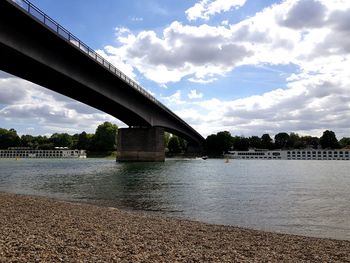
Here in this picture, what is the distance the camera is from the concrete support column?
102 meters

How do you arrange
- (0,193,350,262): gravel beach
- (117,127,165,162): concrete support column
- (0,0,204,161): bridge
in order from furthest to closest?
(117,127,165,162): concrete support column → (0,0,204,161): bridge → (0,193,350,262): gravel beach

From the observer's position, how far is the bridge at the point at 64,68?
36.6m

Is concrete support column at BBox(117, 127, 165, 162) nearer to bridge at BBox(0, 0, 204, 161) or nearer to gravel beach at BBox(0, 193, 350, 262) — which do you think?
bridge at BBox(0, 0, 204, 161)

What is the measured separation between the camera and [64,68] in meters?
47.8

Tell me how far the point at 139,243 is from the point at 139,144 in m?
93.1

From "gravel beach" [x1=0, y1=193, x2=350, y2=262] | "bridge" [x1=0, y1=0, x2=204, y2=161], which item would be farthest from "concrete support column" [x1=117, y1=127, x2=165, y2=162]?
"gravel beach" [x1=0, y1=193, x2=350, y2=262]

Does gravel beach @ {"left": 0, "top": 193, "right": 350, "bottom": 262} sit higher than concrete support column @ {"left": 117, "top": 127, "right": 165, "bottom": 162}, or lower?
lower

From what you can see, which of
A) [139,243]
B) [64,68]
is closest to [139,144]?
[64,68]

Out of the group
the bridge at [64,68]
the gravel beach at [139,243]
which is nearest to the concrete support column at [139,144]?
the bridge at [64,68]

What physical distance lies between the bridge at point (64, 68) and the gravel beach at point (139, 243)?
25599 mm

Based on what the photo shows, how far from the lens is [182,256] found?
32.1ft

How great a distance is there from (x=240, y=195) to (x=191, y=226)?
51.9 ft

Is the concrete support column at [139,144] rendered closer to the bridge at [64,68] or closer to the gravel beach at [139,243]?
the bridge at [64,68]

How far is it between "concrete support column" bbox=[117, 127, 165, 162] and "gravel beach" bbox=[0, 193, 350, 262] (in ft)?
281
